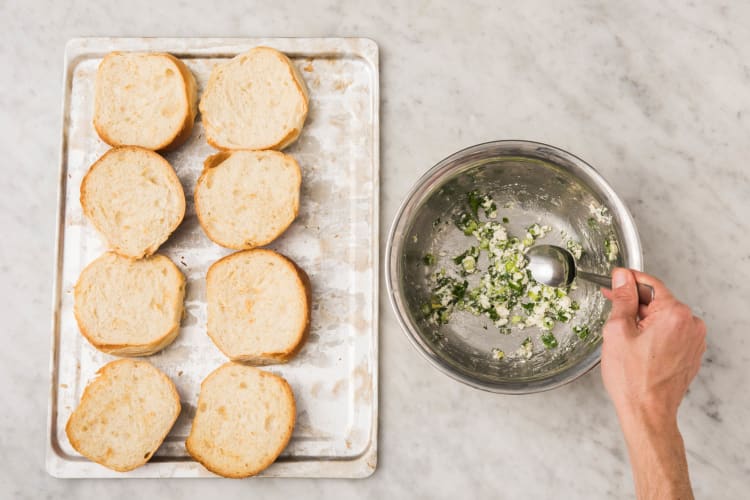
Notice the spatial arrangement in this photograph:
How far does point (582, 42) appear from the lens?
1.74 m

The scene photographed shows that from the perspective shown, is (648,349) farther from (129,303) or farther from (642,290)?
(129,303)

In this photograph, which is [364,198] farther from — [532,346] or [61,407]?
[61,407]

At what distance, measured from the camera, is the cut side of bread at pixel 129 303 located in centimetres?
160

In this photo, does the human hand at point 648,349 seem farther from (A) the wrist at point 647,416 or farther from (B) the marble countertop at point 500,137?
→ (B) the marble countertop at point 500,137

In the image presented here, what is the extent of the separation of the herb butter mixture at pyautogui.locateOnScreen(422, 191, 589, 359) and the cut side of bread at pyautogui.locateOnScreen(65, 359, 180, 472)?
0.77 meters

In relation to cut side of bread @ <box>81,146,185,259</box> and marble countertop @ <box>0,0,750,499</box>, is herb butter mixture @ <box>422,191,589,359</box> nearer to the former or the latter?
marble countertop @ <box>0,0,750,499</box>

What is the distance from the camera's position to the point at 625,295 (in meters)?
1.27

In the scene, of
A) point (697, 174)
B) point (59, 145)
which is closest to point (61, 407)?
point (59, 145)

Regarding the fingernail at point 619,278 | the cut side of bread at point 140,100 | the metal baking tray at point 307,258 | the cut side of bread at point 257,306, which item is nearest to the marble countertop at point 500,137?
the metal baking tray at point 307,258

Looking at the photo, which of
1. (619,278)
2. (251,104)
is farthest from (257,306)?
(619,278)

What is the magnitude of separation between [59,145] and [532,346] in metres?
1.49

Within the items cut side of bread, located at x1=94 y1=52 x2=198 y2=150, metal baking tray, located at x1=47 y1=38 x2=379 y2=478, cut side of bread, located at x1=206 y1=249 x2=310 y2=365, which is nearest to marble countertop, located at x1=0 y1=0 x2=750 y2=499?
metal baking tray, located at x1=47 y1=38 x2=379 y2=478

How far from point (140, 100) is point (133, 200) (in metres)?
0.28

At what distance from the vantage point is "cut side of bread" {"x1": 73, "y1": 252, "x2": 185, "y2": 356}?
1596mm
